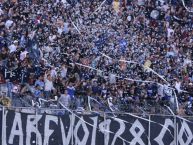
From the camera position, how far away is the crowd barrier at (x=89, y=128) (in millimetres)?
16875

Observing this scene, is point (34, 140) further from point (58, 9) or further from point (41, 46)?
point (58, 9)

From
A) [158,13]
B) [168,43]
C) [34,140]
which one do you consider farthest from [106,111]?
[158,13]

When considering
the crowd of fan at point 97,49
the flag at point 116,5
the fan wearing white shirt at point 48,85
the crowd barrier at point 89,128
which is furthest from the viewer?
the flag at point 116,5

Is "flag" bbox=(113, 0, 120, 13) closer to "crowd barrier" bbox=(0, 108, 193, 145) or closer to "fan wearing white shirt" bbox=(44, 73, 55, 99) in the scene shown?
"fan wearing white shirt" bbox=(44, 73, 55, 99)

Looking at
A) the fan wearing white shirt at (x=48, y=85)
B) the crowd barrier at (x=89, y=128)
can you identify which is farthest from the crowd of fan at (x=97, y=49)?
the crowd barrier at (x=89, y=128)

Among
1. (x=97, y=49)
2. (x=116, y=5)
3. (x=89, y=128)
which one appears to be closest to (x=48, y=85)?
(x=97, y=49)

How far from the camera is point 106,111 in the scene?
17.3 m

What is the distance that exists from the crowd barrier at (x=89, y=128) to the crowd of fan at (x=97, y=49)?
2.55 m

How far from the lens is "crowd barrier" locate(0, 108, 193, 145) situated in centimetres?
1688

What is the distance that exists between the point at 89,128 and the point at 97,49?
25.0ft

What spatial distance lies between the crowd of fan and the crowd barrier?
255cm

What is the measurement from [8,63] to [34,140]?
5920 mm

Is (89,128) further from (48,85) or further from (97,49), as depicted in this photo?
(97,49)

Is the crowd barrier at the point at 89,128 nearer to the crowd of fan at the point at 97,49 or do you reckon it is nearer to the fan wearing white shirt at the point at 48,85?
the crowd of fan at the point at 97,49
